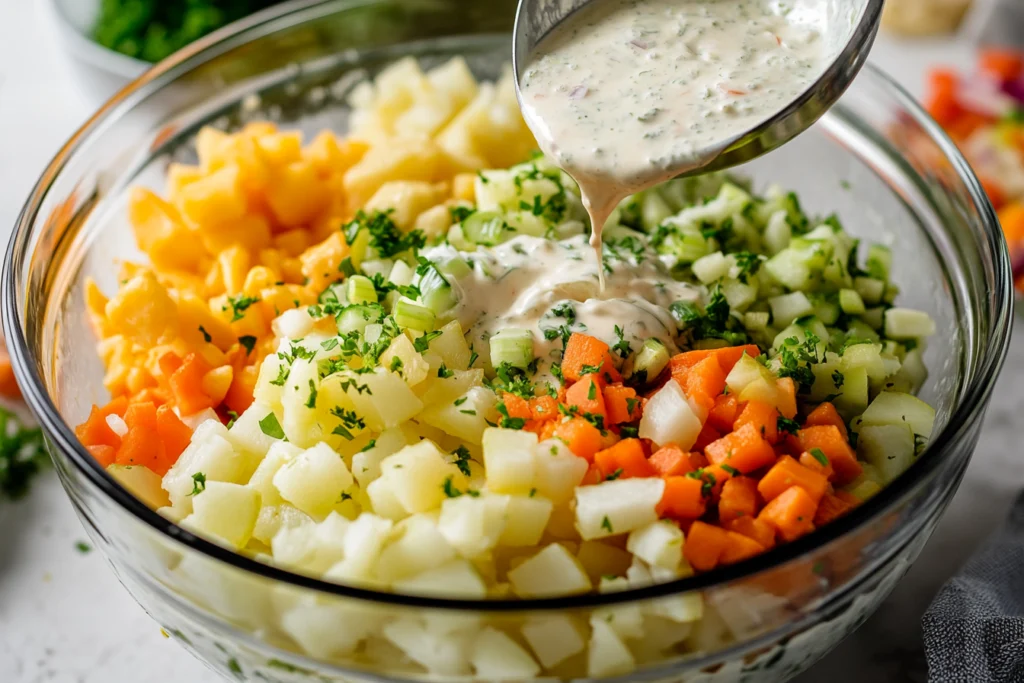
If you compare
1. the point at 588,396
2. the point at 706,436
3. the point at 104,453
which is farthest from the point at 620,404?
the point at 104,453

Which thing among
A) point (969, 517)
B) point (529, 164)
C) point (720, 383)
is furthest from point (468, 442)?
point (969, 517)

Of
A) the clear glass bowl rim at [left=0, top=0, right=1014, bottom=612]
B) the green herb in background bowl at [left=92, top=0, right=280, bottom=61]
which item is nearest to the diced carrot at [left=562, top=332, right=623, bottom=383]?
the clear glass bowl rim at [left=0, top=0, right=1014, bottom=612]

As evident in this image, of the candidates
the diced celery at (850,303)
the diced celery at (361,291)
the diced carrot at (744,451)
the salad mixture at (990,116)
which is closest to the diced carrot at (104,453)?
the diced celery at (361,291)

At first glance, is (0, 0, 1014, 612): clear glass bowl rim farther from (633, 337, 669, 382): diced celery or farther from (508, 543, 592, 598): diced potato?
(633, 337, 669, 382): diced celery

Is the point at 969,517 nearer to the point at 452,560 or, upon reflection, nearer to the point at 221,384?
the point at 452,560

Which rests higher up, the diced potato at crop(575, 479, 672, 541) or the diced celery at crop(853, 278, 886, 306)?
the diced potato at crop(575, 479, 672, 541)

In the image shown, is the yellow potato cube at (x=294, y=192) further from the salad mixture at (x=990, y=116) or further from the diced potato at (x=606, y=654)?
the salad mixture at (x=990, y=116)
